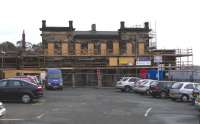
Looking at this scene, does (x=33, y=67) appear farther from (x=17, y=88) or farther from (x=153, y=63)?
(x=17, y=88)

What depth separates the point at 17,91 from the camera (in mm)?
30281

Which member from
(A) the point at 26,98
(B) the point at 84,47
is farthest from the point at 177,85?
(B) the point at 84,47

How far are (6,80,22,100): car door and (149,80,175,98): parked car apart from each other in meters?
13.3

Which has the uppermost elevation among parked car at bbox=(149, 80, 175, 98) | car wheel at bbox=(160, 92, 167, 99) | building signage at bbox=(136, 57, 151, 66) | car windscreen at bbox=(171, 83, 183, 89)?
building signage at bbox=(136, 57, 151, 66)

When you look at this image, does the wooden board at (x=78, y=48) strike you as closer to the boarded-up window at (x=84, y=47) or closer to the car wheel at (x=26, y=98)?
the boarded-up window at (x=84, y=47)

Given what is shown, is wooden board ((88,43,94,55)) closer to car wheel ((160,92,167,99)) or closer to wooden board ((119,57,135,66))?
wooden board ((119,57,135,66))

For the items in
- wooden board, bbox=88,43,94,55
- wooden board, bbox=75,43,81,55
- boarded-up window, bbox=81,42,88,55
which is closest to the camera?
wooden board, bbox=75,43,81,55

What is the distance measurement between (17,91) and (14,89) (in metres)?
0.23

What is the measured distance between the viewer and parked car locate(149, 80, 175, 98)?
39.4 m

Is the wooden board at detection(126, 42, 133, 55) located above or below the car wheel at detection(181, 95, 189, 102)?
above

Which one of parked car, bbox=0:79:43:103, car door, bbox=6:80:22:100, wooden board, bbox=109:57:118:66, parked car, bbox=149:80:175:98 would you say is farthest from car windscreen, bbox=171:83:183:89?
wooden board, bbox=109:57:118:66

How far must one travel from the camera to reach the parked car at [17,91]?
3019 cm

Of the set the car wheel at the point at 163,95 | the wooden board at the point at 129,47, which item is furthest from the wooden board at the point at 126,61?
the car wheel at the point at 163,95

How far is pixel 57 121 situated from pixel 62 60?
176ft
